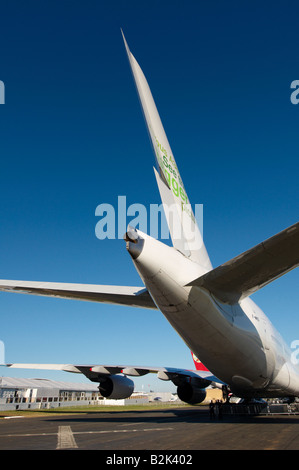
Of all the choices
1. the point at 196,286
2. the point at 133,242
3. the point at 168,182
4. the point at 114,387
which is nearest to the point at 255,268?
the point at 196,286

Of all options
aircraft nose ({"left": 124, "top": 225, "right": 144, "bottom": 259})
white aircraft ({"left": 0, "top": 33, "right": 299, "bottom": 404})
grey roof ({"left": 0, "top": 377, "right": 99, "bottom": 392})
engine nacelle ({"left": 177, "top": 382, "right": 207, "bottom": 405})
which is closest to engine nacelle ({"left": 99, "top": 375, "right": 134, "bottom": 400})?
engine nacelle ({"left": 177, "top": 382, "right": 207, "bottom": 405})

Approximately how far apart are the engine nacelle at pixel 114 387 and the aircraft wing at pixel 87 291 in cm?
835

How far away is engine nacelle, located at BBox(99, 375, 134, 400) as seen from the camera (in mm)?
17141

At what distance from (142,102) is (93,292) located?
5.36 meters

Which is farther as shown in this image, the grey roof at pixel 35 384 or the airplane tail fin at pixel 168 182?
the grey roof at pixel 35 384

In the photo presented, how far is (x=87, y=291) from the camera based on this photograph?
9.80 meters

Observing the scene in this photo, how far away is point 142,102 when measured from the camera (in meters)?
9.30

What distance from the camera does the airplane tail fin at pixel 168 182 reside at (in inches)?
364

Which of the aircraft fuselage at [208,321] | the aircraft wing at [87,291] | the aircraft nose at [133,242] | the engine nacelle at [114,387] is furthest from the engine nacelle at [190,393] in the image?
the aircraft nose at [133,242]

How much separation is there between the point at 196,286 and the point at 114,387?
1104 cm

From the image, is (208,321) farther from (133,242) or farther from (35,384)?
(35,384)

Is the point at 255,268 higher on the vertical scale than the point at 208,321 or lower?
higher

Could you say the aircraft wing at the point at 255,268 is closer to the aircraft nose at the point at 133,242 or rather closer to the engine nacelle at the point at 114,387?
the aircraft nose at the point at 133,242
